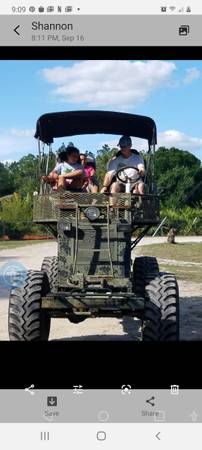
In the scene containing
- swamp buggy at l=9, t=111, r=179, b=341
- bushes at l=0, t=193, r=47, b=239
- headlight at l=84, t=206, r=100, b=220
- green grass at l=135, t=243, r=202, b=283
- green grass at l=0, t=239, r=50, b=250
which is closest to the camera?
swamp buggy at l=9, t=111, r=179, b=341

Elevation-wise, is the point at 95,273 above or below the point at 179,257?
below

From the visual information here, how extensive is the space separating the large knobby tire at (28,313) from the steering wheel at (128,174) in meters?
1.45

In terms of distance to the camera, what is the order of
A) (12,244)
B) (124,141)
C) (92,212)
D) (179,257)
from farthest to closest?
(179,257) < (12,244) < (124,141) < (92,212)

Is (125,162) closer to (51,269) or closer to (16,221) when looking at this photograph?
(51,269)

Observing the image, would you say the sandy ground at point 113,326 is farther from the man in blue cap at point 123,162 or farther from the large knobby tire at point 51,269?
the man in blue cap at point 123,162

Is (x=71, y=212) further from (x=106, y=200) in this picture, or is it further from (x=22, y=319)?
(x=22, y=319)

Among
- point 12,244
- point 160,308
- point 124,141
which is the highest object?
point 12,244

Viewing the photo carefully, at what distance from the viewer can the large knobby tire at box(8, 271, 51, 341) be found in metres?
5.80

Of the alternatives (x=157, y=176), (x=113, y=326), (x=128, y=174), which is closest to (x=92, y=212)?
(x=128, y=174)

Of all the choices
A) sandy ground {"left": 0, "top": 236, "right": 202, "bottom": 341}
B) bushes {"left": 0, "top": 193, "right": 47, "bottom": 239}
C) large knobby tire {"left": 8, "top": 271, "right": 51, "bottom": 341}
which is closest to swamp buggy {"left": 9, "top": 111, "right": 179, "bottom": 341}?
large knobby tire {"left": 8, "top": 271, "right": 51, "bottom": 341}

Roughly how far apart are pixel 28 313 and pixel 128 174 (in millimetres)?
2023

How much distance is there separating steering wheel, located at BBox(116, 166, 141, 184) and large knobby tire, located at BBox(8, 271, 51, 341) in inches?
57.1

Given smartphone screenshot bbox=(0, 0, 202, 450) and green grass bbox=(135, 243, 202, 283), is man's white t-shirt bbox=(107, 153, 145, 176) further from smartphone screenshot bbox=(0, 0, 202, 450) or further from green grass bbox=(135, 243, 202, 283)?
green grass bbox=(135, 243, 202, 283)

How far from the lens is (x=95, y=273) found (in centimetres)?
624
